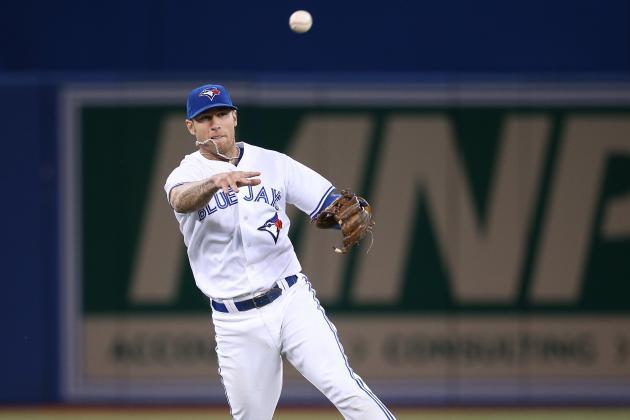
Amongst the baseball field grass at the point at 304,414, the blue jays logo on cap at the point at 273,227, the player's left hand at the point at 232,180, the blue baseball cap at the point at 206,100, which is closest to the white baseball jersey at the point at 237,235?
the blue jays logo on cap at the point at 273,227

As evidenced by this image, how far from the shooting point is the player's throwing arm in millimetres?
4367

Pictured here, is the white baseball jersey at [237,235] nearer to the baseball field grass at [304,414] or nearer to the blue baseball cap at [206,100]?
the blue baseball cap at [206,100]

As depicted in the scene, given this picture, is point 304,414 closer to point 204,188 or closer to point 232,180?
point 204,188


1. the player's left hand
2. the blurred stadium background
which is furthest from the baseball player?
the blurred stadium background

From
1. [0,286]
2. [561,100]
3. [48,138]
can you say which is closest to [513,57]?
[561,100]

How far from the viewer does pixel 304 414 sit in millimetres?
7793

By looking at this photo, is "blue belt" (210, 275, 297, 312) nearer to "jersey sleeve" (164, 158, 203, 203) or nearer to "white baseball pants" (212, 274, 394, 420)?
"white baseball pants" (212, 274, 394, 420)

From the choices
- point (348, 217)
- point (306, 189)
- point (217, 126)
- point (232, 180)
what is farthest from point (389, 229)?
point (232, 180)

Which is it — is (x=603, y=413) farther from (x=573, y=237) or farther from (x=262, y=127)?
(x=262, y=127)

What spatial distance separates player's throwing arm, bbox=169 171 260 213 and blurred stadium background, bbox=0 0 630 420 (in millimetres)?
3382

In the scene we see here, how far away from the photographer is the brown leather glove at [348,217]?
4973 mm

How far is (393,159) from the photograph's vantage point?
8.16 meters

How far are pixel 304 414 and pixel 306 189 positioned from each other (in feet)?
10.0

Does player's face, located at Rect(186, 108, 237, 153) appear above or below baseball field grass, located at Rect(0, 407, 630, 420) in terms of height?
above
